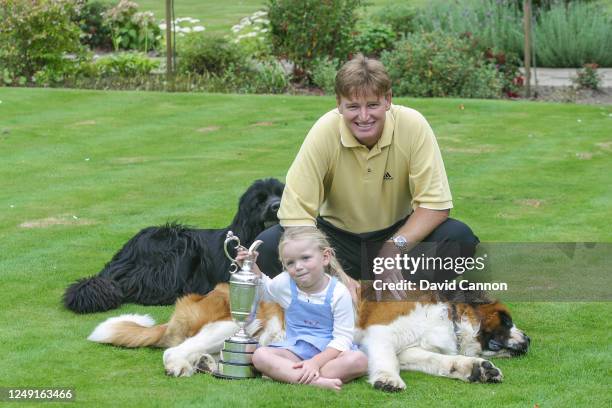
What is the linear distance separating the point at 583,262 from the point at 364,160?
2668mm

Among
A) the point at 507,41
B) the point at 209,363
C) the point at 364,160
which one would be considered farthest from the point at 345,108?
the point at 507,41

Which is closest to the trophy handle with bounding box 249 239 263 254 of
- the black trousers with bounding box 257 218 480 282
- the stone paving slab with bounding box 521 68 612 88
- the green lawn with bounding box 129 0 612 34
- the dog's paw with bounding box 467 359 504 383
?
the black trousers with bounding box 257 218 480 282

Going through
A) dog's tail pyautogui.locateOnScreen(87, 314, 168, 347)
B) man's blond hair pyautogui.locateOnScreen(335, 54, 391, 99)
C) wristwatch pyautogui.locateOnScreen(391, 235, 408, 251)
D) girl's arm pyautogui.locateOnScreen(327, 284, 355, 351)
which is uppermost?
man's blond hair pyautogui.locateOnScreen(335, 54, 391, 99)

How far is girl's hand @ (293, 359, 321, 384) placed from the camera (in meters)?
5.16

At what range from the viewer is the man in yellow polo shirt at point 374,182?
5961mm

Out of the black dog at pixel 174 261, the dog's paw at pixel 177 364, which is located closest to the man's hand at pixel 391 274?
the dog's paw at pixel 177 364

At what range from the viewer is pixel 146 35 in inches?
845

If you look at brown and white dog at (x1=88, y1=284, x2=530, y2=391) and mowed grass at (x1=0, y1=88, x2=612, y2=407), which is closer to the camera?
mowed grass at (x1=0, y1=88, x2=612, y2=407)

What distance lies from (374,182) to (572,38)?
1351 centimetres

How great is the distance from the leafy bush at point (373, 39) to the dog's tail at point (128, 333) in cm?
1263

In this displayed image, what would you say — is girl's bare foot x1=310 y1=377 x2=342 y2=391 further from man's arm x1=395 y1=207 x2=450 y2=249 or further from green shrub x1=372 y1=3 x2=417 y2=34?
green shrub x1=372 y1=3 x2=417 y2=34

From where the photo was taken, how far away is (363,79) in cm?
572

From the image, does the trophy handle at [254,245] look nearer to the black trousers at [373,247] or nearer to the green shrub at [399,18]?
the black trousers at [373,247]

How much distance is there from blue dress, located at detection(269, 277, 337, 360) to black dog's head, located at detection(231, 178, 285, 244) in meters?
1.67
